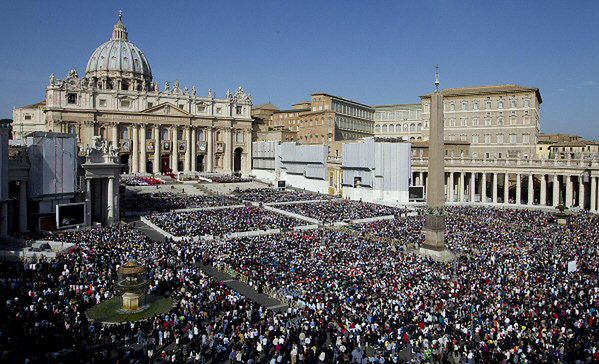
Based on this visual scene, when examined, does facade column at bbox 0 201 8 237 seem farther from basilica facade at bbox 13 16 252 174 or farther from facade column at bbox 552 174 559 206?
facade column at bbox 552 174 559 206

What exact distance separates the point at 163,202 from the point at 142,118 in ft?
127

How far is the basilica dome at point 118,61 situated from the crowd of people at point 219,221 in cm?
7056

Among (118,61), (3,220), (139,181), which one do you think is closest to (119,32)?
(118,61)

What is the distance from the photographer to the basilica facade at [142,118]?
3155 inches

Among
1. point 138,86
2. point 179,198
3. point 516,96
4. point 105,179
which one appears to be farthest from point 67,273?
point 138,86

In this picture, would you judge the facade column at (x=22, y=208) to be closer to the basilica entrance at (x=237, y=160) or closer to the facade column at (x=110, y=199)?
the facade column at (x=110, y=199)

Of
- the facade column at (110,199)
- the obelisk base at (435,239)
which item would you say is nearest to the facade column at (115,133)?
the facade column at (110,199)

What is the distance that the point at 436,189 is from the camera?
3094 cm

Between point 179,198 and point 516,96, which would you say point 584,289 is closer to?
point 179,198

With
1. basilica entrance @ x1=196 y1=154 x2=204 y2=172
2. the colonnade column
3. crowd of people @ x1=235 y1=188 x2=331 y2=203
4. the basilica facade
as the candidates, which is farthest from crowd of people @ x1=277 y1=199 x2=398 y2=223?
basilica entrance @ x1=196 y1=154 x2=204 y2=172

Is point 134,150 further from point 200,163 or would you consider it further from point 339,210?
point 339,210

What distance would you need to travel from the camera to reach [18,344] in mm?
15211

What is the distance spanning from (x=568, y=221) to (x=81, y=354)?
130 ft

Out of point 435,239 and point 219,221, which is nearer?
point 435,239
